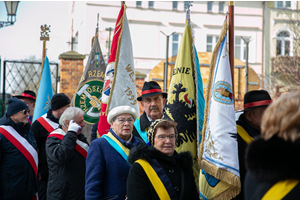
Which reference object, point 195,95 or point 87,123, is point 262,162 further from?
point 87,123

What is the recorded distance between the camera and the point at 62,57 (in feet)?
31.7

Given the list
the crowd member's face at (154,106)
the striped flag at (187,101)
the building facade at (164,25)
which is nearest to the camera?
the striped flag at (187,101)

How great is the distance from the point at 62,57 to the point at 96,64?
103 inches

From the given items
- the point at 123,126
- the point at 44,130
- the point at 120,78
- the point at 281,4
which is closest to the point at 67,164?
the point at 123,126

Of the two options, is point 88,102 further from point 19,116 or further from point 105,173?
point 105,173

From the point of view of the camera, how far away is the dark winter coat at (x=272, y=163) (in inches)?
66.7

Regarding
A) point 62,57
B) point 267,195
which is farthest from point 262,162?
point 62,57

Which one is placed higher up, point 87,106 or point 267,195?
point 87,106

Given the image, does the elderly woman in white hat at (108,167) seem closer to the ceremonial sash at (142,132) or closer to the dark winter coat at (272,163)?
the ceremonial sash at (142,132)

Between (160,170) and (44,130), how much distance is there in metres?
2.72

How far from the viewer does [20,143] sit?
13.9 feet

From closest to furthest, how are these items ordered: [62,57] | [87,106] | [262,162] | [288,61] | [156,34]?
[262,162]
[87,106]
[62,57]
[288,61]
[156,34]

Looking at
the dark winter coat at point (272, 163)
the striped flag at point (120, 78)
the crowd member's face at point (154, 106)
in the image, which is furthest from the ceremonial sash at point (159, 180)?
the striped flag at point (120, 78)

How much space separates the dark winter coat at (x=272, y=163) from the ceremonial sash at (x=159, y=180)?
981 millimetres
